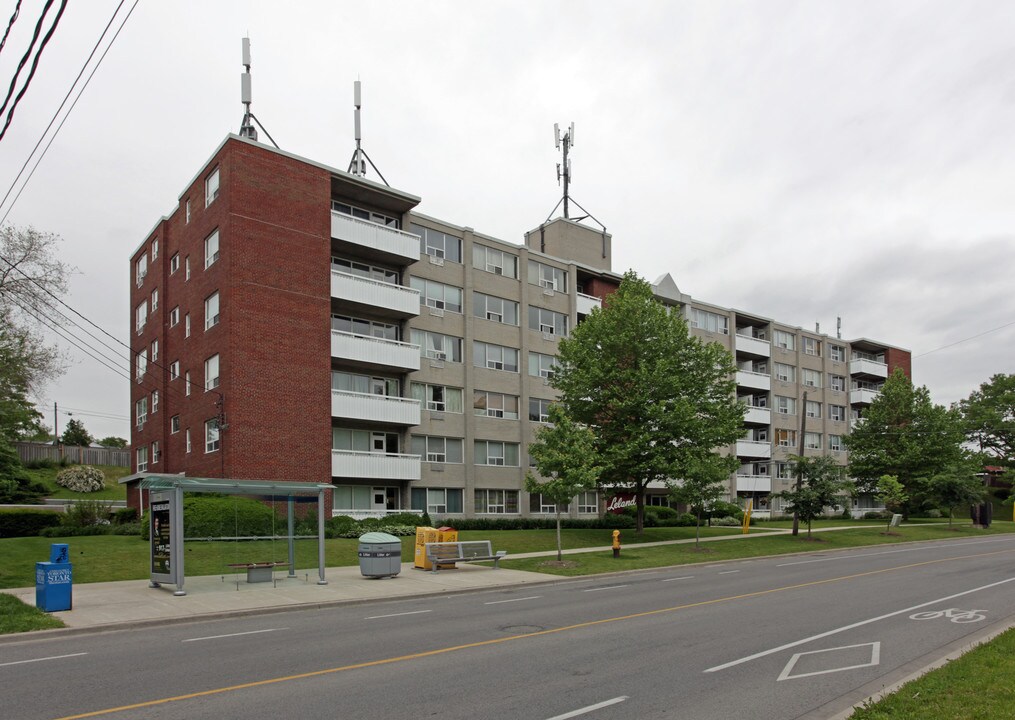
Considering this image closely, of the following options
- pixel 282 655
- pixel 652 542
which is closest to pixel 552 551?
pixel 652 542

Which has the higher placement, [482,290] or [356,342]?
[482,290]

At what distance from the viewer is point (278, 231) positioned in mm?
33906

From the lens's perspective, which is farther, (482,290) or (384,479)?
(482,290)

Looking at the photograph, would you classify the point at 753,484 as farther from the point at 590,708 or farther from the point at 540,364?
the point at 590,708

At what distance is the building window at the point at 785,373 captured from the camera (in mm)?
67481

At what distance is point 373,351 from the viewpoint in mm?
37031

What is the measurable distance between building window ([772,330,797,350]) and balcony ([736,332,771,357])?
2072 millimetres

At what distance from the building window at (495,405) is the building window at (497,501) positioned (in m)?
4.06

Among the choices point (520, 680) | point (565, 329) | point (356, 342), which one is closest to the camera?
point (520, 680)

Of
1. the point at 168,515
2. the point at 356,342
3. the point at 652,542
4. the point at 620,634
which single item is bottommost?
the point at 652,542

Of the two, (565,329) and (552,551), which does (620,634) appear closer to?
(552,551)

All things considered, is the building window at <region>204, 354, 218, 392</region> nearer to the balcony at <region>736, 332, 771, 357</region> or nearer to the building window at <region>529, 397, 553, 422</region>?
the building window at <region>529, 397, 553, 422</region>

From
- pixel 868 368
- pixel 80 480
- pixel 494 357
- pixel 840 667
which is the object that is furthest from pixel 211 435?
pixel 868 368

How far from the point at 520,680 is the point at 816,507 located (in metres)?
32.5
